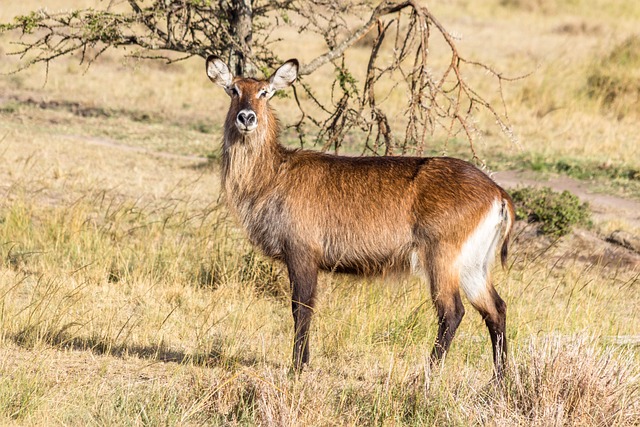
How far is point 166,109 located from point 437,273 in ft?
35.0

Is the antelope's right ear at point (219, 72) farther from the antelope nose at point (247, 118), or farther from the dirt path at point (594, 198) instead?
the dirt path at point (594, 198)

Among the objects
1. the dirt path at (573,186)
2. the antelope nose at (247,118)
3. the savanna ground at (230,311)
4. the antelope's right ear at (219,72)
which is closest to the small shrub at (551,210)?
the savanna ground at (230,311)

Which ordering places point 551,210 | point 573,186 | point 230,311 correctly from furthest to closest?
point 573,186 < point 551,210 < point 230,311

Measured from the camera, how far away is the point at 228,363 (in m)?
5.44

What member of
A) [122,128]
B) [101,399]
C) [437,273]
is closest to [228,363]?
[101,399]

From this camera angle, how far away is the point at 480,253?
5363 mm

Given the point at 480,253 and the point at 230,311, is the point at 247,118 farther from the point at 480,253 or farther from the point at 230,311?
the point at 230,311

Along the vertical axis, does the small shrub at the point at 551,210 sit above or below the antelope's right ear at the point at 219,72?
below

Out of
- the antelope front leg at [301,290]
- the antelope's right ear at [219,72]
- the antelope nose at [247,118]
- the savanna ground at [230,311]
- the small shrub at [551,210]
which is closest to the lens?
the savanna ground at [230,311]

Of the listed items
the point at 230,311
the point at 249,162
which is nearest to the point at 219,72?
the point at 249,162

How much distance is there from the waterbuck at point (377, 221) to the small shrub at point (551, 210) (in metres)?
3.81

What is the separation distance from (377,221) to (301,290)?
1.94 feet

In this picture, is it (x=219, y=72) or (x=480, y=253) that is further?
(x=219, y=72)

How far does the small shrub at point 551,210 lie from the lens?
9.09 m
